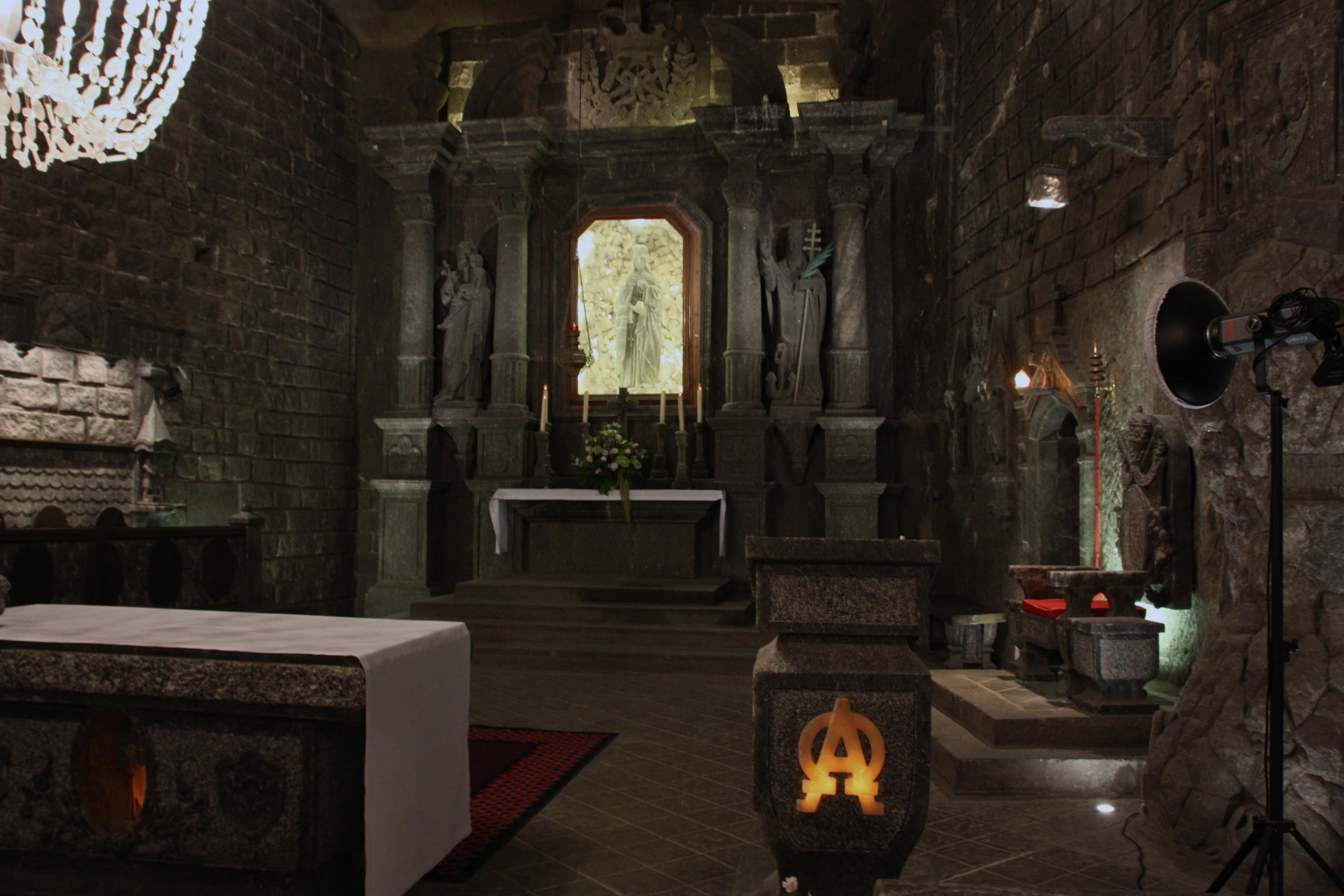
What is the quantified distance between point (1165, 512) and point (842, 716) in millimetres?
2826

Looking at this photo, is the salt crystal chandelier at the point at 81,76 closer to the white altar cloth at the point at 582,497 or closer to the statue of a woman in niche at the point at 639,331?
the white altar cloth at the point at 582,497

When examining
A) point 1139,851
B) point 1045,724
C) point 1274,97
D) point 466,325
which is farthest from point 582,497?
point 1274,97

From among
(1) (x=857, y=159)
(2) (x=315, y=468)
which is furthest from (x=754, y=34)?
(2) (x=315, y=468)

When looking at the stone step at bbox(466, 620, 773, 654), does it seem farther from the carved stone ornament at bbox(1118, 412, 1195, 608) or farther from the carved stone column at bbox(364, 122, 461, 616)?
the carved stone ornament at bbox(1118, 412, 1195, 608)

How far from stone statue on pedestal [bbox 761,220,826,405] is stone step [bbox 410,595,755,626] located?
2.42 metres

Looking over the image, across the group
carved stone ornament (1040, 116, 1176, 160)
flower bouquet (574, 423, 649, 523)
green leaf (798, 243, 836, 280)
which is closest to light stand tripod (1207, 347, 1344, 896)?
carved stone ornament (1040, 116, 1176, 160)

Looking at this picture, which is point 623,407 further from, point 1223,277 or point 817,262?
point 1223,277

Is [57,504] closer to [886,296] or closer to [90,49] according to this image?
[90,49]

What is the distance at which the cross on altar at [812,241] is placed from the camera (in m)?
9.16

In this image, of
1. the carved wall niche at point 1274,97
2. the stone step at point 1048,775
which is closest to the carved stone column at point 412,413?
the stone step at point 1048,775

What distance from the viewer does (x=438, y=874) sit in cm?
323

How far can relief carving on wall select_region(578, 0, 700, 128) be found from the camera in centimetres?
980

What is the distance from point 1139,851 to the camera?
342cm

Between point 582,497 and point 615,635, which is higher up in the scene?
point 582,497
